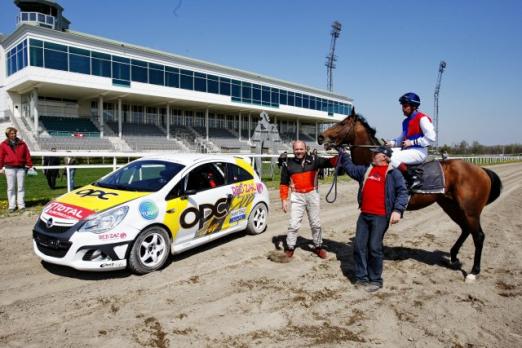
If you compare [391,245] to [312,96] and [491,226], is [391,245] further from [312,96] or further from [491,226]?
[312,96]

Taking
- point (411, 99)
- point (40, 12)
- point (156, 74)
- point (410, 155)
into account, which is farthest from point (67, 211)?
point (40, 12)

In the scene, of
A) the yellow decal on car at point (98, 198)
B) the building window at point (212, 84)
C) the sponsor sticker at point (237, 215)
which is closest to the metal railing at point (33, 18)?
the building window at point (212, 84)

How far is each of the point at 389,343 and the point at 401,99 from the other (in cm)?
342

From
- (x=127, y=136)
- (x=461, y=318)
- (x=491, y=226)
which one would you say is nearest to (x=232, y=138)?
(x=127, y=136)

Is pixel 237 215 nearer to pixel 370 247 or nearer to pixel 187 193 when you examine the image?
pixel 187 193

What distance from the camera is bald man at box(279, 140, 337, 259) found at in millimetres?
5719

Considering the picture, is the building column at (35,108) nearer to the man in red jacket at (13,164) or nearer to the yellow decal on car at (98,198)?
the man in red jacket at (13,164)

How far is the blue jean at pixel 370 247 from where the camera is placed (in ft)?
15.5

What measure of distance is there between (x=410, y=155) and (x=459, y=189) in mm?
1004

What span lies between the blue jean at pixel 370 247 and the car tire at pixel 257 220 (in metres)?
2.63

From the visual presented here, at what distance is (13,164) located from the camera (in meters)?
8.86

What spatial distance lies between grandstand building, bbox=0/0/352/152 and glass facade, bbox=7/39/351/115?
8cm

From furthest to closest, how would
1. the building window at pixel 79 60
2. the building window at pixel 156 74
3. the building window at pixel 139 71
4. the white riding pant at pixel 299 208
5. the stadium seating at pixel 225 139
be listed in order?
the stadium seating at pixel 225 139 → the building window at pixel 156 74 → the building window at pixel 139 71 → the building window at pixel 79 60 → the white riding pant at pixel 299 208

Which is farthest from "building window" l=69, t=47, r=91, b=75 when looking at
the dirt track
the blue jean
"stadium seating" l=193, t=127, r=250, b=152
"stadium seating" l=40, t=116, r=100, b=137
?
the blue jean
